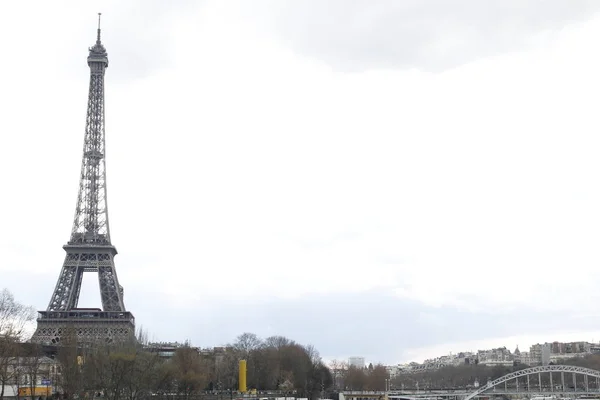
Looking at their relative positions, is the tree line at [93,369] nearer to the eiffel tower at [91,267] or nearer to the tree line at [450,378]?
the eiffel tower at [91,267]

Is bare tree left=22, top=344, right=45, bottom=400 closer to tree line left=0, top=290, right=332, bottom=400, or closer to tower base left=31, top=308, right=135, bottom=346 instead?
tree line left=0, top=290, right=332, bottom=400

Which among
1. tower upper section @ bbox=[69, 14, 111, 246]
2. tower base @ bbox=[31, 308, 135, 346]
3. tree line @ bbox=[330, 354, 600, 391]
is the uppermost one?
tower upper section @ bbox=[69, 14, 111, 246]

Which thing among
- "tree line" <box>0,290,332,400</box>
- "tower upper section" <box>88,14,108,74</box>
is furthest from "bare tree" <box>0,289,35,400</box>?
"tower upper section" <box>88,14,108,74</box>

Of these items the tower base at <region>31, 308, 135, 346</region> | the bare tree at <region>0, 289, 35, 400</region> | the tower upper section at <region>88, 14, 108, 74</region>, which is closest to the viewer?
the bare tree at <region>0, 289, 35, 400</region>

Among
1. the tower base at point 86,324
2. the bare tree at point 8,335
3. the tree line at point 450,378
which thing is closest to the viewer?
the bare tree at point 8,335

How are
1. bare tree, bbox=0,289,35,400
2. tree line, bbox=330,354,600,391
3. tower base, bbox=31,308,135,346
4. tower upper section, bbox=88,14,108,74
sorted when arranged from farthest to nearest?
tree line, bbox=330,354,600,391 < tower upper section, bbox=88,14,108,74 < tower base, bbox=31,308,135,346 < bare tree, bbox=0,289,35,400

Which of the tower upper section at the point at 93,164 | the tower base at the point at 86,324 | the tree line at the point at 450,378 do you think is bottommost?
the tree line at the point at 450,378

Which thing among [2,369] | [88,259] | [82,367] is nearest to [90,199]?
[88,259]

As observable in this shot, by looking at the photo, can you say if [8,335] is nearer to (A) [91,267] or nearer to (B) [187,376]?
(B) [187,376]

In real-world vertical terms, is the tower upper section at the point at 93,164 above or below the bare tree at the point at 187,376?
above

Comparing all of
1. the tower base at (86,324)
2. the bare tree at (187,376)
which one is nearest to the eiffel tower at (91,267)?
the tower base at (86,324)
